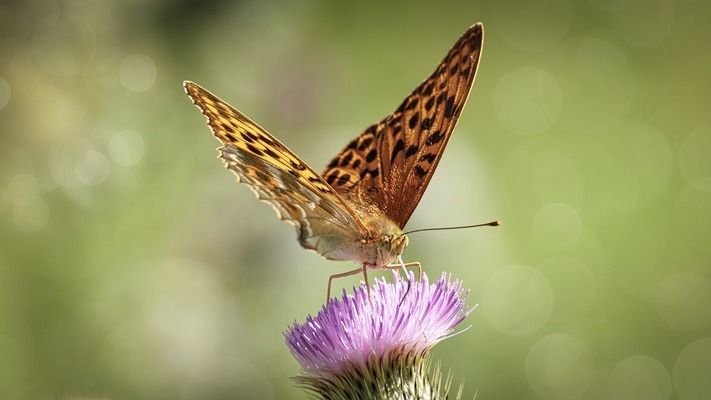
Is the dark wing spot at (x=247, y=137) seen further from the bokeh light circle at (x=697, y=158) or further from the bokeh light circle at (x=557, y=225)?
the bokeh light circle at (x=697, y=158)

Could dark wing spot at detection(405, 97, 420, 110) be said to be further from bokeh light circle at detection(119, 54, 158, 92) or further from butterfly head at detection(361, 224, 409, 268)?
bokeh light circle at detection(119, 54, 158, 92)

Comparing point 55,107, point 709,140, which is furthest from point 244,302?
point 709,140

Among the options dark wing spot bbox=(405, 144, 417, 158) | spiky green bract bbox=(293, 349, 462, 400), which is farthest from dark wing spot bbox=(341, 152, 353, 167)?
spiky green bract bbox=(293, 349, 462, 400)

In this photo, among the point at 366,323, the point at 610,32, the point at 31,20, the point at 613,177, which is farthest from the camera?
the point at 610,32

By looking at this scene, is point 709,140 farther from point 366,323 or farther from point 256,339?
point 366,323

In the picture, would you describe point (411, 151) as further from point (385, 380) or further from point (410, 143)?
point (385, 380)

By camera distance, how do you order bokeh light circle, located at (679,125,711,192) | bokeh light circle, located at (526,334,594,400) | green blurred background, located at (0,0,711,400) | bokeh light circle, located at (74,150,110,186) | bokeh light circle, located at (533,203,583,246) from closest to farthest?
1. green blurred background, located at (0,0,711,400)
2. bokeh light circle, located at (526,334,594,400)
3. bokeh light circle, located at (74,150,110,186)
4. bokeh light circle, located at (533,203,583,246)
5. bokeh light circle, located at (679,125,711,192)
